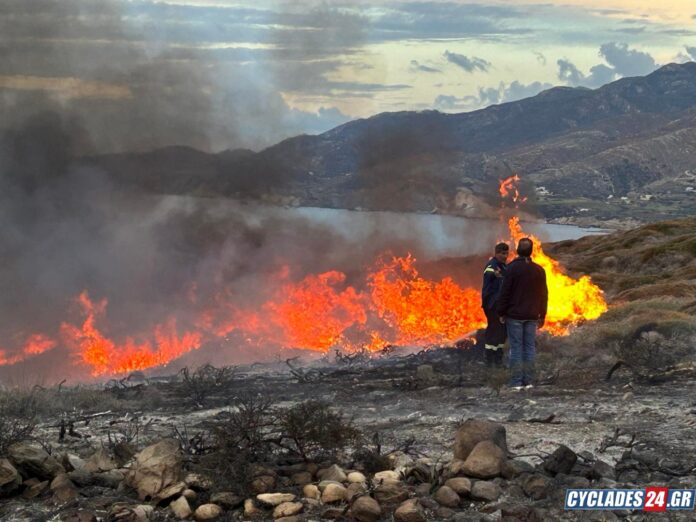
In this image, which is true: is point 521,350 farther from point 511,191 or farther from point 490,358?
point 511,191

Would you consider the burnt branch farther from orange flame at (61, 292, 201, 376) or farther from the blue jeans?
orange flame at (61, 292, 201, 376)

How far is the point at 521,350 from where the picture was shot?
11.8 m

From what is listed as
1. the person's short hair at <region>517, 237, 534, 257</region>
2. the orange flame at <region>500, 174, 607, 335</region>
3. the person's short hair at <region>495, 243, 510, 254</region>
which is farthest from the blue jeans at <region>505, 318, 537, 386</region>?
the orange flame at <region>500, 174, 607, 335</region>

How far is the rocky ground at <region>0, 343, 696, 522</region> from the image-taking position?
6656 mm

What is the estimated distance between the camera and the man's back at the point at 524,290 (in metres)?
11.4

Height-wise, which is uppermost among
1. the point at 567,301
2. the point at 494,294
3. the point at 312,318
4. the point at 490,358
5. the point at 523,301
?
the point at 523,301

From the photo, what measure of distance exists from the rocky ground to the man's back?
1.39 metres

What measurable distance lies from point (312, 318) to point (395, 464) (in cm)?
1647

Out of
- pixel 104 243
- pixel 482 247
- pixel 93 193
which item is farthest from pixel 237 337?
pixel 482 247

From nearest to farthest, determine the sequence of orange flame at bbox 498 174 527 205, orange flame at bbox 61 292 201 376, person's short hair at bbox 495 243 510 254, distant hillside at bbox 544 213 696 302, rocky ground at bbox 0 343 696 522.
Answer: rocky ground at bbox 0 343 696 522 < person's short hair at bbox 495 243 510 254 < orange flame at bbox 61 292 201 376 < distant hillside at bbox 544 213 696 302 < orange flame at bbox 498 174 527 205

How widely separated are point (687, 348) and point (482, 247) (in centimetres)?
2622

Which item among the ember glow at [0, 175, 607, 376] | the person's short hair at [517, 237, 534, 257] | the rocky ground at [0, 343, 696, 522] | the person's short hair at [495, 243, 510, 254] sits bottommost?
the ember glow at [0, 175, 607, 376]

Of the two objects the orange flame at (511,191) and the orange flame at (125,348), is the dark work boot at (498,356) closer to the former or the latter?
the orange flame at (125,348)

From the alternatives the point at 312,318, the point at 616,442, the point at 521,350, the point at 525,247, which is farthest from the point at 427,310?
the point at 616,442
